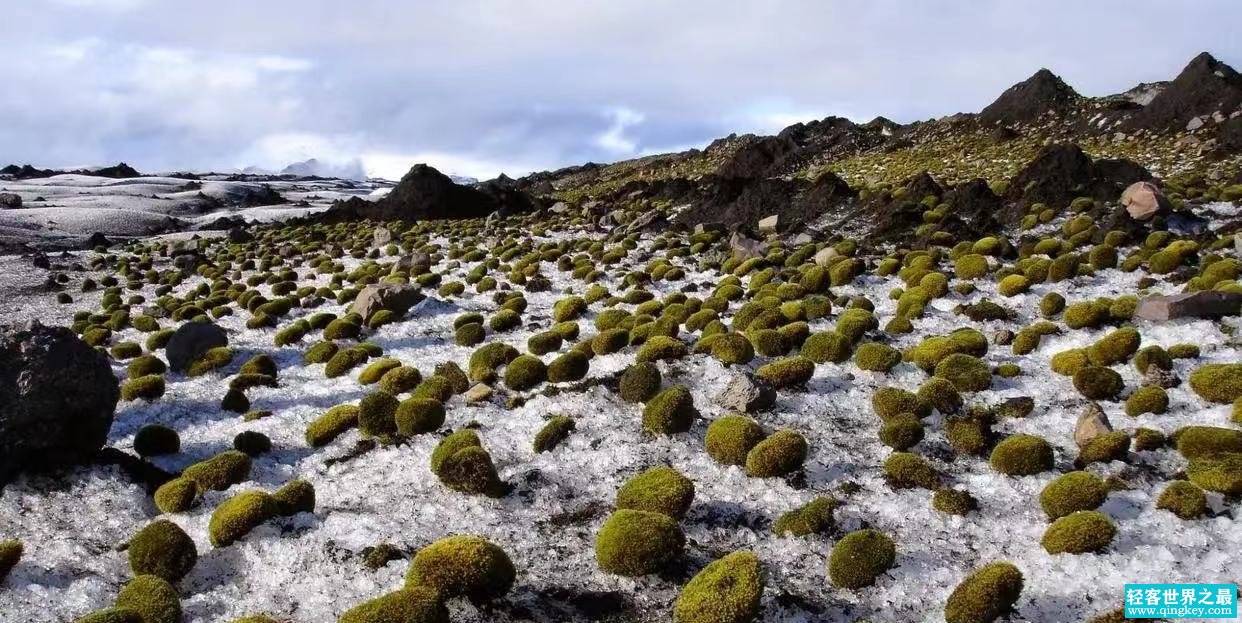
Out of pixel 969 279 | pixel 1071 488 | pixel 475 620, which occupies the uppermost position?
pixel 969 279

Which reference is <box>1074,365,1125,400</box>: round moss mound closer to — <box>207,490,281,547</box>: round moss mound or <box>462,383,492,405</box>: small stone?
<box>462,383,492,405</box>: small stone

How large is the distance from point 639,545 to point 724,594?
1.61 metres

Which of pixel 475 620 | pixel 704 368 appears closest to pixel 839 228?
pixel 704 368

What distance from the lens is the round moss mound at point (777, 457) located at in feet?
41.8

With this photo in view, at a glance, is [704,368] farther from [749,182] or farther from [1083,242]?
[749,182]

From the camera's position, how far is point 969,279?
2420 centimetres

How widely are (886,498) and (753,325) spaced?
8.46 m

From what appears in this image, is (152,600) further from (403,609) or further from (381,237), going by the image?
(381,237)

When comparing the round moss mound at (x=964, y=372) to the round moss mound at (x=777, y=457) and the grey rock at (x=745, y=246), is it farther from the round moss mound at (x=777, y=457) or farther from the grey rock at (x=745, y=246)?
the grey rock at (x=745, y=246)

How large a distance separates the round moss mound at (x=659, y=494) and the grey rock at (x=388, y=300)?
16.3 metres

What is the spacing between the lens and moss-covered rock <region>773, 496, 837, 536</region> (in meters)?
11.2

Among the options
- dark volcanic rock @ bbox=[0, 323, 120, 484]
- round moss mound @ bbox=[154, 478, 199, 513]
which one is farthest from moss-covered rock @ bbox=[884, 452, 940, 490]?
dark volcanic rock @ bbox=[0, 323, 120, 484]

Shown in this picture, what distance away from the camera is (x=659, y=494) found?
1177cm

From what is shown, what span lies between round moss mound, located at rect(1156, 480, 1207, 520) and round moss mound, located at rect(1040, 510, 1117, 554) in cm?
114
